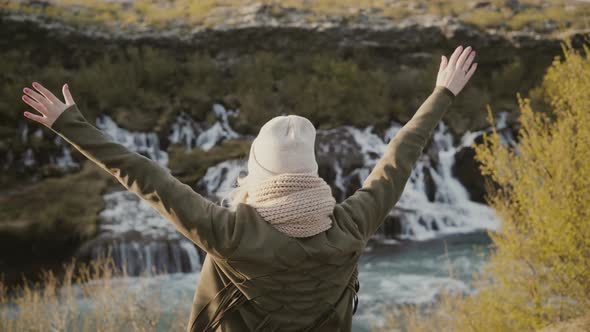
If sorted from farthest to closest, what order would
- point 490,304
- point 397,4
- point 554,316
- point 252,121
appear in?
point 397,4 < point 252,121 < point 490,304 < point 554,316

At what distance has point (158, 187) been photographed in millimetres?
1393

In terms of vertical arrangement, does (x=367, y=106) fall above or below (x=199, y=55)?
below

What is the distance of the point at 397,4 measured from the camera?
2511 cm

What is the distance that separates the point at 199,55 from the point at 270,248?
22.8m

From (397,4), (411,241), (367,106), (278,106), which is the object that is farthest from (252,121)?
(397,4)

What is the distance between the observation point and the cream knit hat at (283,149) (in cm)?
146

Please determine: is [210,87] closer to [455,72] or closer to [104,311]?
[104,311]

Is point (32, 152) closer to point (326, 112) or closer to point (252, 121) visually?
point (252, 121)

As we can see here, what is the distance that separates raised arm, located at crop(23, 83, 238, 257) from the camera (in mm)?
1391

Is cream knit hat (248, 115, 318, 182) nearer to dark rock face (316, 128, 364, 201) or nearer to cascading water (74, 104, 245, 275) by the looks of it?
cascading water (74, 104, 245, 275)

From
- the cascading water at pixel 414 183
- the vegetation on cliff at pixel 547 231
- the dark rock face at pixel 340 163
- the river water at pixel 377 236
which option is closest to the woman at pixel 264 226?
the vegetation on cliff at pixel 547 231

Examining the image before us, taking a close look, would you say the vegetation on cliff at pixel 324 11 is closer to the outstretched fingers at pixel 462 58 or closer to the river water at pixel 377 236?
the river water at pixel 377 236

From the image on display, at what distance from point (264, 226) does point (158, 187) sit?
28cm

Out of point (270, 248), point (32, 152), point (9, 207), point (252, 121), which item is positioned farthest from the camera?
point (252, 121)
